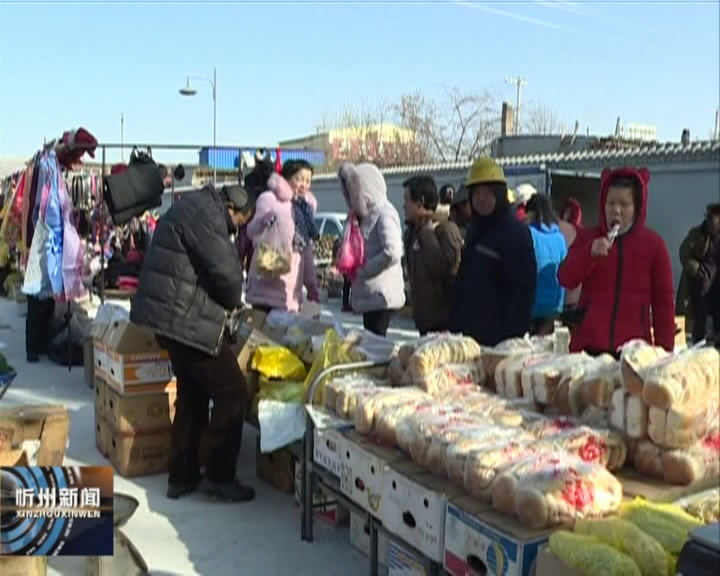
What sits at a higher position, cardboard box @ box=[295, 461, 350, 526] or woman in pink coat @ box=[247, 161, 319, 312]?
woman in pink coat @ box=[247, 161, 319, 312]

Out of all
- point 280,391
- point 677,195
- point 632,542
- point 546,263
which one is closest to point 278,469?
point 280,391

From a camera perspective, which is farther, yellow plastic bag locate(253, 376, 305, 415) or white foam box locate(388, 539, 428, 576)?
yellow plastic bag locate(253, 376, 305, 415)

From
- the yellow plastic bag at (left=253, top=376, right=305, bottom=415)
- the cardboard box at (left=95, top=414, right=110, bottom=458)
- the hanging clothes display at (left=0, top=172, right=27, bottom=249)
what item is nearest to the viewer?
the yellow plastic bag at (left=253, top=376, right=305, bottom=415)

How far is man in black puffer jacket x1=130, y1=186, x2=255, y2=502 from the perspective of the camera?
12.7 feet

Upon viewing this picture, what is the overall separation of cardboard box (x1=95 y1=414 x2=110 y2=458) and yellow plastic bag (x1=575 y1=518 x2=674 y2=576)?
11.2ft

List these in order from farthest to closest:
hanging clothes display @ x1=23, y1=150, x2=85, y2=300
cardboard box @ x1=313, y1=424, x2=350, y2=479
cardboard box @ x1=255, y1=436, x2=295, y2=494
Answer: hanging clothes display @ x1=23, y1=150, x2=85, y2=300
cardboard box @ x1=255, y1=436, x2=295, y2=494
cardboard box @ x1=313, y1=424, x2=350, y2=479

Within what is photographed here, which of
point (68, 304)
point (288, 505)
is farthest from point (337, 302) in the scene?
point (288, 505)

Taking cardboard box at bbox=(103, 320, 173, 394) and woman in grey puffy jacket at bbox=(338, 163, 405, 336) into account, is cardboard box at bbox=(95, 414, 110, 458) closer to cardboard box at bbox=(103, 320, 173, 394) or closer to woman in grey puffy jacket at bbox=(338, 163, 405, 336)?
cardboard box at bbox=(103, 320, 173, 394)

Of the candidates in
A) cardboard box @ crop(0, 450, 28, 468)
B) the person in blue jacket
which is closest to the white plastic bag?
cardboard box @ crop(0, 450, 28, 468)

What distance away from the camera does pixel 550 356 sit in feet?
10.6

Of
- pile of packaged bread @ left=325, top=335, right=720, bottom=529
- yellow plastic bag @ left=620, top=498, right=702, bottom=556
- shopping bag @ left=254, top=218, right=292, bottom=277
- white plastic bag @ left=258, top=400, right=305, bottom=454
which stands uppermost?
shopping bag @ left=254, top=218, right=292, bottom=277

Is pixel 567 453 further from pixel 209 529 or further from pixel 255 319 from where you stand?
pixel 255 319

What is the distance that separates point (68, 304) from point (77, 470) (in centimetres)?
550

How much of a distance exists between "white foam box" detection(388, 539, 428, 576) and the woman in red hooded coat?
4.06ft
